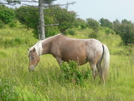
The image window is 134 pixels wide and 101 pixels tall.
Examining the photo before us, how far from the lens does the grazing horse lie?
5543 millimetres

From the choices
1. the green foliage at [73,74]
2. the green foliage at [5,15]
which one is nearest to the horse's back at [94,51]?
the green foliage at [73,74]

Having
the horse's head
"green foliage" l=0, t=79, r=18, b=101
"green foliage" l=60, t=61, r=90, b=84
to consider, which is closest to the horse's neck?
the horse's head

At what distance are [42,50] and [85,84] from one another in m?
1.90

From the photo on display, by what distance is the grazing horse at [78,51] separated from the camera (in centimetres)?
554

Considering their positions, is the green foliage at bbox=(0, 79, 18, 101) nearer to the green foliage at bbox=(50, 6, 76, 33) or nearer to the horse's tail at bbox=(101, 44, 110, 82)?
the horse's tail at bbox=(101, 44, 110, 82)

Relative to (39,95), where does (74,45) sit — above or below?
above

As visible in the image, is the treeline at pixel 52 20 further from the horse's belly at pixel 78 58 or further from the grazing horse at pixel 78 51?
the horse's belly at pixel 78 58

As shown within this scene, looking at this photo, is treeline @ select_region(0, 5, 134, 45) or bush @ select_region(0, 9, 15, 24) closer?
treeline @ select_region(0, 5, 134, 45)

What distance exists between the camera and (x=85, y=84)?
16.5 feet

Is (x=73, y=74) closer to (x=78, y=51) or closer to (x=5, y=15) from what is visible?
(x=78, y=51)

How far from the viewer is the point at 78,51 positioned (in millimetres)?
5656

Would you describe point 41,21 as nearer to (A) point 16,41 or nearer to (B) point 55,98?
(A) point 16,41

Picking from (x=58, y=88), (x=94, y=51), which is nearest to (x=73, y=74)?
(x=58, y=88)

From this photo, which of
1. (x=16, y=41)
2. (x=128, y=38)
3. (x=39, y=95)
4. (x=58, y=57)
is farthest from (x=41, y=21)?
(x=128, y=38)
